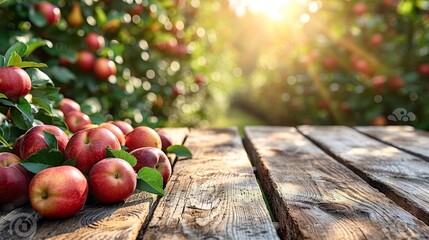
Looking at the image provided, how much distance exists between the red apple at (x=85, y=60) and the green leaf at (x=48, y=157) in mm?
1623

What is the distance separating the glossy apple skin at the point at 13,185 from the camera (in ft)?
4.25

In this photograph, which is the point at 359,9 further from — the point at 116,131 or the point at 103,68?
the point at 116,131

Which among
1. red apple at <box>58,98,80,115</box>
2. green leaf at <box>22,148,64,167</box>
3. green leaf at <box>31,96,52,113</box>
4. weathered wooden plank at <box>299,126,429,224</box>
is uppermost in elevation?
green leaf at <box>31,96,52,113</box>

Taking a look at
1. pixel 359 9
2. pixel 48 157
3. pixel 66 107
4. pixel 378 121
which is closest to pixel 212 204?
pixel 48 157

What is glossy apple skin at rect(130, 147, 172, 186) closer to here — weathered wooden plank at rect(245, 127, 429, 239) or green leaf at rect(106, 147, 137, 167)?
green leaf at rect(106, 147, 137, 167)

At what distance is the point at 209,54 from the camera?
226 inches

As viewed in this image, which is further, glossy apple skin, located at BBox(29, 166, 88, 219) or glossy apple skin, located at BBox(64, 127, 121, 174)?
glossy apple skin, located at BBox(64, 127, 121, 174)

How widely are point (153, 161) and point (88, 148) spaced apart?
0.65 feet

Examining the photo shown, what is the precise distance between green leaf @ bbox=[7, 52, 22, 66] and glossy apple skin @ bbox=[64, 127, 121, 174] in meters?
0.31

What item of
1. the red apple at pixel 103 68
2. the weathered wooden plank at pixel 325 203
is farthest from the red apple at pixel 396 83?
the weathered wooden plank at pixel 325 203

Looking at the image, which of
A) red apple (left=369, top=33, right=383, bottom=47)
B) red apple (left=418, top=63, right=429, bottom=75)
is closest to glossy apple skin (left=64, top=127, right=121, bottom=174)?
red apple (left=418, top=63, right=429, bottom=75)

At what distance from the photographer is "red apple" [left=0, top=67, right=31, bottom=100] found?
1495mm

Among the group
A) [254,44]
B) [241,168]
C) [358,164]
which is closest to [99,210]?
[241,168]

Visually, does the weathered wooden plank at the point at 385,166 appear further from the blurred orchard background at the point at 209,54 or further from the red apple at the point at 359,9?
the red apple at the point at 359,9
